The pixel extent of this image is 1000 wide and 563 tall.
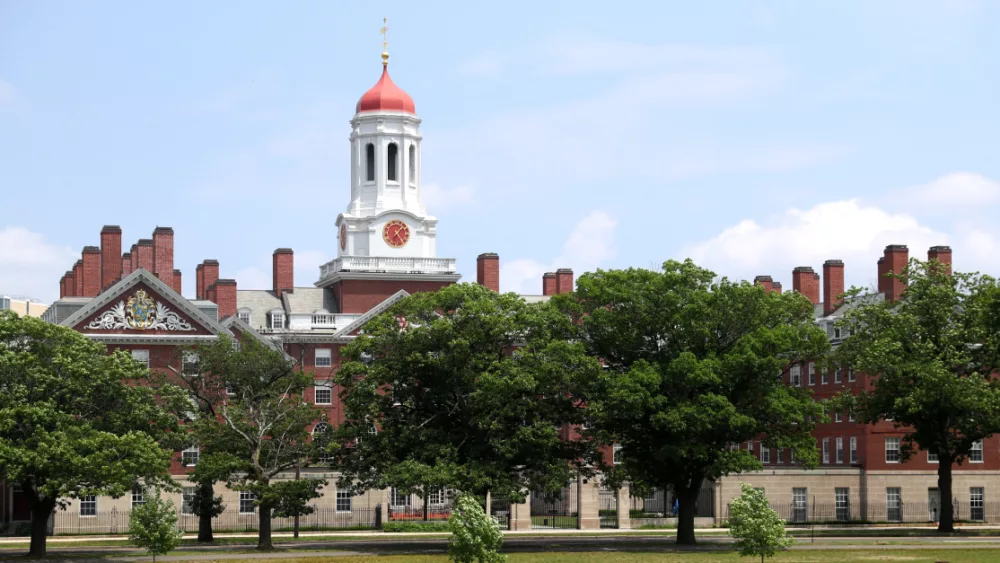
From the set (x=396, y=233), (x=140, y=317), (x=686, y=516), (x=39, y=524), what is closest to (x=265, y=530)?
(x=39, y=524)

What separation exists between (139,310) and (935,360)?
4171 cm

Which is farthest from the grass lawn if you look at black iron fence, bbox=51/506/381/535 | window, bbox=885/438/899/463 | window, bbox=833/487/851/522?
window, bbox=885/438/899/463

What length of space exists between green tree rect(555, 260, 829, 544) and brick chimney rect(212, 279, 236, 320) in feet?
122

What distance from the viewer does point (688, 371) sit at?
215ft

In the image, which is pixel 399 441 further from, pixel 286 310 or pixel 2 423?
pixel 286 310

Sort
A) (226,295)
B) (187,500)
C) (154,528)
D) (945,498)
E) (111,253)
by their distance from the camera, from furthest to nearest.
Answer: (226,295)
(111,253)
(187,500)
(945,498)
(154,528)

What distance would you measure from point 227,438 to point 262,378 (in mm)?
5565

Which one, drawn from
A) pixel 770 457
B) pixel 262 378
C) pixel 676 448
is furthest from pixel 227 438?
pixel 770 457

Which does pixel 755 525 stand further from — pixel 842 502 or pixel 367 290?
pixel 367 290

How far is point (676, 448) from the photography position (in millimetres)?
66000

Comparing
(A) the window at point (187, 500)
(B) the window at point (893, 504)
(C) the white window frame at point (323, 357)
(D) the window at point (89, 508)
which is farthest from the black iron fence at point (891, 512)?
(D) the window at point (89, 508)

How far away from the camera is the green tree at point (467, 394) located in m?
64.1

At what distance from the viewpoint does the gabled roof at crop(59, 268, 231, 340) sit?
281 feet

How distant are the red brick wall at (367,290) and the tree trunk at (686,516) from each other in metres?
38.4
